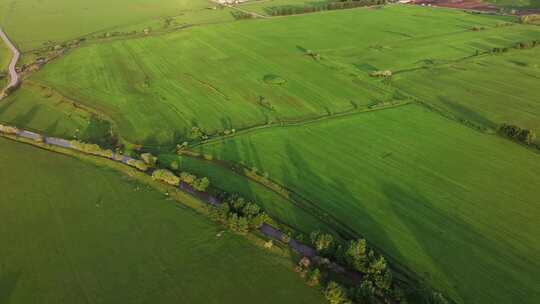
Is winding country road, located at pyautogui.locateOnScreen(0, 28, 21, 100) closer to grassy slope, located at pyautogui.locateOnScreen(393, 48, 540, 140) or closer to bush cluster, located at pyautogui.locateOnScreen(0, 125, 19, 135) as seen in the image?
bush cluster, located at pyautogui.locateOnScreen(0, 125, 19, 135)

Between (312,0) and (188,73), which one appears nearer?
(188,73)

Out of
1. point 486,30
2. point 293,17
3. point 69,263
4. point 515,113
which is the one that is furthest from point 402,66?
point 69,263

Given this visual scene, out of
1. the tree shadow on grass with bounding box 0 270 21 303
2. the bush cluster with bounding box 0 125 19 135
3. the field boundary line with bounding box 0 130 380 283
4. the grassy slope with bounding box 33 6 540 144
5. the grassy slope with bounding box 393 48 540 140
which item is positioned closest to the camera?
the tree shadow on grass with bounding box 0 270 21 303

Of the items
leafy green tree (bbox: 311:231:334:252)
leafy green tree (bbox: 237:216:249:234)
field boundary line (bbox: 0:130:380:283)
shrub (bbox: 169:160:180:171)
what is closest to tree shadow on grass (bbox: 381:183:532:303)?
field boundary line (bbox: 0:130:380:283)

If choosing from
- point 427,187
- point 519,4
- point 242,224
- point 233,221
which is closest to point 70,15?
point 233,221

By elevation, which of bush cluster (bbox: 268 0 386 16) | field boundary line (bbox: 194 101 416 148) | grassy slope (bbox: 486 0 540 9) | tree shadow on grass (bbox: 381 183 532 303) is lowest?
tree shadow on grass (bbox: 381 183 532 303)

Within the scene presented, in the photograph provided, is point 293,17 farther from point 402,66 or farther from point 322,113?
point 322,113
